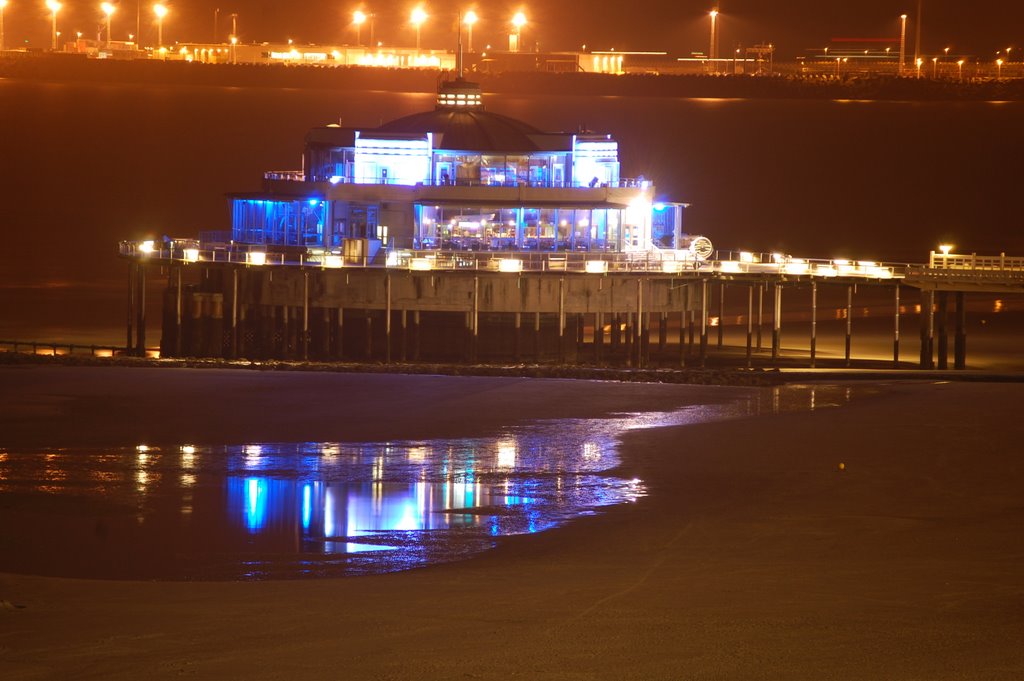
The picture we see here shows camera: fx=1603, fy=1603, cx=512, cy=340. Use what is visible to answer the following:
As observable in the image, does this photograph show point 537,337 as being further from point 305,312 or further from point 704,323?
point 305,312

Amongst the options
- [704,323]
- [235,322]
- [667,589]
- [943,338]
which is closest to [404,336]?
[235,322]

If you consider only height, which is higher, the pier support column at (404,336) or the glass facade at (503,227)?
the glass facade at (503,227)

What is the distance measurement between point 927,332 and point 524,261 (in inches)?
538

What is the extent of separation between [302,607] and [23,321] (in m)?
48.4

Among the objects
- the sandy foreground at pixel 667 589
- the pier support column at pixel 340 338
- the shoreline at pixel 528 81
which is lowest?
the sandy foreground at pixel 667 589

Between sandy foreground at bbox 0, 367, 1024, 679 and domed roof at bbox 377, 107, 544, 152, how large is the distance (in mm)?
28134

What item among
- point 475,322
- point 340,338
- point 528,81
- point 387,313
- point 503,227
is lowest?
point 340,338

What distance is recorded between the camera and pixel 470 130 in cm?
6275

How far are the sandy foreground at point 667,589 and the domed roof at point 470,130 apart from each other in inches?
1108

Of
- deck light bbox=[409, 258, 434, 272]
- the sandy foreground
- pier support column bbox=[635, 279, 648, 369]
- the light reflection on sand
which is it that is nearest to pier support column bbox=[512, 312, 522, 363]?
deck light bbox=[409, 258, 434, 272]

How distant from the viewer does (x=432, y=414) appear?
36.1 meters

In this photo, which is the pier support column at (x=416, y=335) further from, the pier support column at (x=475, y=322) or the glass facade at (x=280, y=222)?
the glass facade at (x=280, y=222)

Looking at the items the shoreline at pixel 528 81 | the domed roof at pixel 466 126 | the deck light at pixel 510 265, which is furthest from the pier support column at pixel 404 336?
the shoreline at pixel 528 81

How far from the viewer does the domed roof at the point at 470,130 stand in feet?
203
